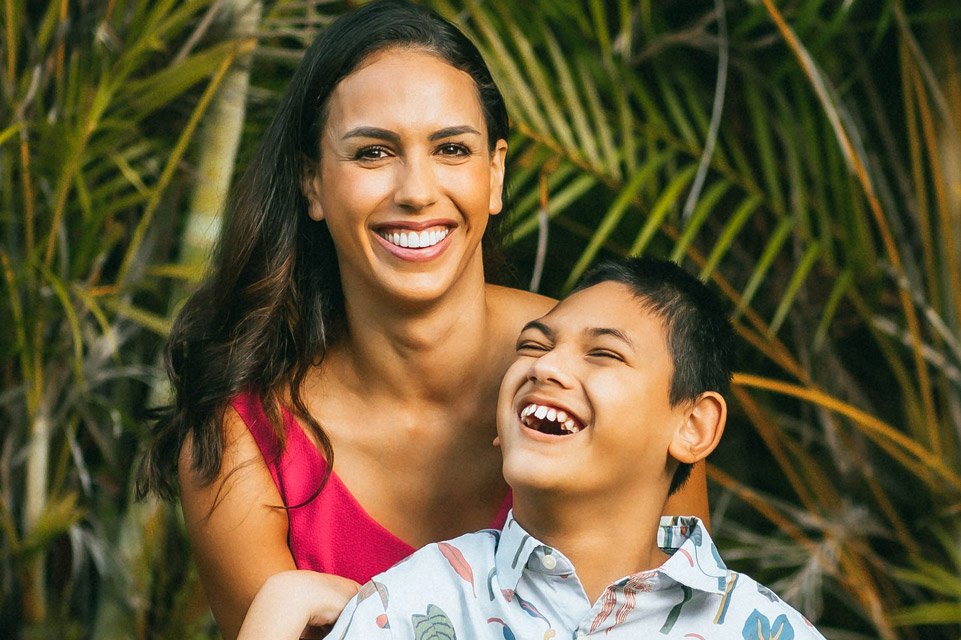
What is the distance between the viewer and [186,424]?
1598mm

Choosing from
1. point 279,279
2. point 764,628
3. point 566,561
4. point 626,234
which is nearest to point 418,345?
point 279,279

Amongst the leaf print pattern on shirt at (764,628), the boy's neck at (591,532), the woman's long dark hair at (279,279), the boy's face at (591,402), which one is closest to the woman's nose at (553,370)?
the boy's face at (591,402)

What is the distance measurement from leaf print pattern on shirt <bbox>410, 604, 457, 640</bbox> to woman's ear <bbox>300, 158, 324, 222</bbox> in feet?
2.08

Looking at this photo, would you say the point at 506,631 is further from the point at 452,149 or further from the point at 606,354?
the point at 452,149

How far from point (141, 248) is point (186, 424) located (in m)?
0.89

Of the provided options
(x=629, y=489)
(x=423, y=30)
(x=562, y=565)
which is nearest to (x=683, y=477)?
(x=629, y=489)

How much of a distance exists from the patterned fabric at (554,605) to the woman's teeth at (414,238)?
1.40 ft

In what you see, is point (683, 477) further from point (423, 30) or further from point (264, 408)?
point (423, 30)

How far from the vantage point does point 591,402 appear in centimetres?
123

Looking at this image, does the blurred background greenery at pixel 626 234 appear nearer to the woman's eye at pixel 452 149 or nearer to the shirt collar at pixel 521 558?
the woman's eye at pixel 452 149

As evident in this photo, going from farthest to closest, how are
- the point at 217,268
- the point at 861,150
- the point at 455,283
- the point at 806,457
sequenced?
the point at 806,457 < the point at 861,150 < the point at 217,268 < the point at 455,283

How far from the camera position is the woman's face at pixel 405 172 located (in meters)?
1.43

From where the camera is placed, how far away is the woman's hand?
1.26 meters

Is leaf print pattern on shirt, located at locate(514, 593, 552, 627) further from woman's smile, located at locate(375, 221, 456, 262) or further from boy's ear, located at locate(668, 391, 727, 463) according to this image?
woman's smile, located at locate(375, 221, 456, 262)
